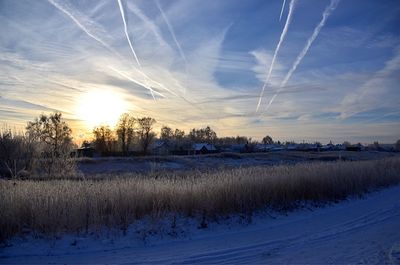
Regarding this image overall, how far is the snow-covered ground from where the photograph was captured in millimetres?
6930

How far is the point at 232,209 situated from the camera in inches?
428

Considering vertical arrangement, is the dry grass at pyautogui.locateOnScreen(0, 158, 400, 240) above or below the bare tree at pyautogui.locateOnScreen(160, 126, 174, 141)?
below

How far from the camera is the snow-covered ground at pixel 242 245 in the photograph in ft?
22.7

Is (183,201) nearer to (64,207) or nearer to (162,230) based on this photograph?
(162,230)

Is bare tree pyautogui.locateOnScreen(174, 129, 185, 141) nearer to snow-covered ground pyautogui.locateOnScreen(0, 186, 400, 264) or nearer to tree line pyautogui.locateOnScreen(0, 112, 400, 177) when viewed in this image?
tree line pyautogui.locateOnScreen(0, 112, 400, 177)

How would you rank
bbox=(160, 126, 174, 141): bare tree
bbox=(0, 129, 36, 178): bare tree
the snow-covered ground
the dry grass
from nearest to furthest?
the snow-covered ground → the dry grass → bbox=(0, 129, 36, 178): bare tree → bbox=(160, 126, 174, 141): bare tree

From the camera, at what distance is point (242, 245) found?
26.6 ft

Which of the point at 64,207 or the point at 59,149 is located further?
the point at 59,149

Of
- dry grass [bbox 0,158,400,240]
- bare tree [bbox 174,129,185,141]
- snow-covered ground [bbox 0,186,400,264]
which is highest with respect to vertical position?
bare tree [bbox 174,129,185,141]

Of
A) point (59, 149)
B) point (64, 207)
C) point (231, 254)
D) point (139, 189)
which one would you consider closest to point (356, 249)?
point (231, 254)

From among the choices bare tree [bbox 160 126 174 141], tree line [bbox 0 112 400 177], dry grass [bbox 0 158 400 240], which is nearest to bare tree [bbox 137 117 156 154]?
tree line [bbox 0 112 400 177]

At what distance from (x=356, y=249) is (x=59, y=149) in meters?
25.1

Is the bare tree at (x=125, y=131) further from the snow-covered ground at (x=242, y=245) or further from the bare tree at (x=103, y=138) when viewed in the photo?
the snow-covered ground at (x=242, y=245)

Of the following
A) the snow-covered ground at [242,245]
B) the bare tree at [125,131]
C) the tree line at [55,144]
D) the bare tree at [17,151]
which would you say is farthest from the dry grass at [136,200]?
the bare tree at [125,131]
